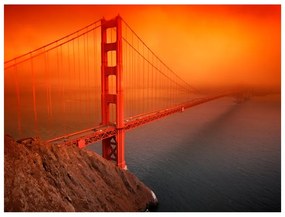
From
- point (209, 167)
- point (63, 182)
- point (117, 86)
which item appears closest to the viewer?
point (63, 182)

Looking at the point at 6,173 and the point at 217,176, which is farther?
the point at 217,176

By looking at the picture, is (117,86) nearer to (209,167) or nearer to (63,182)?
(63,182)

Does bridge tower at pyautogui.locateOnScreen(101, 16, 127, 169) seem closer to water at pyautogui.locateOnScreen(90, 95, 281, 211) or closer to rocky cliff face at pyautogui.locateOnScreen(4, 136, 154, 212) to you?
water at pyautogui.locateOnScreen(90, 95, 281, 211)

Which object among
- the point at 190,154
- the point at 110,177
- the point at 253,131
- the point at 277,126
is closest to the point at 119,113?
the point at 110,177

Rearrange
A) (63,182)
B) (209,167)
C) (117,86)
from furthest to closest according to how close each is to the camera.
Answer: (209,167) → (117,86) → (63,182)

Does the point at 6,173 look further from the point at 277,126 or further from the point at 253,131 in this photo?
the point at 277,126

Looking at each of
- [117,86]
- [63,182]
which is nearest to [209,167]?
[117,86]

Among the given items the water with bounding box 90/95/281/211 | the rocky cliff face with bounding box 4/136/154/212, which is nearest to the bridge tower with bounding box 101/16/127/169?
the water with bounding box 90/95/281/211
